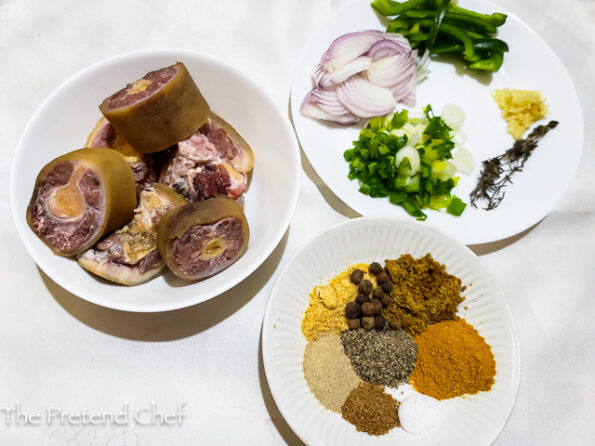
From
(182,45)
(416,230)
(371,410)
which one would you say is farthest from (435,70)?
(371,410)

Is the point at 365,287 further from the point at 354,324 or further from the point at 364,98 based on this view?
the point at 364,98

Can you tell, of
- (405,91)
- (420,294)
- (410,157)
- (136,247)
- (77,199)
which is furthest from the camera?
(405,91)

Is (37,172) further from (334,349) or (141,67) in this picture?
(334,349)

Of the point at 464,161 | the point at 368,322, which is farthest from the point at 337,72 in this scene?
the point at 368,322

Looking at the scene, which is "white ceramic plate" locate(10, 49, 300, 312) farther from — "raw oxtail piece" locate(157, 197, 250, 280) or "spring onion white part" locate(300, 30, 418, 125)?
"spring onion white part" locate(300, 30, 418, 125)

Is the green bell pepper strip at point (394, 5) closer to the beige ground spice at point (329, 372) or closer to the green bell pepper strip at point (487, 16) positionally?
the green bell pepper strip at point (487, 16)

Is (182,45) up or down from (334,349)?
up
